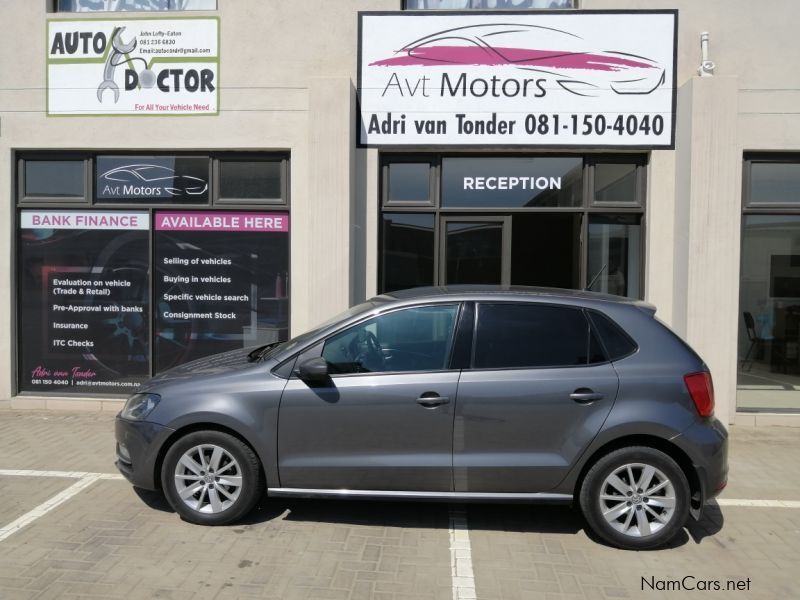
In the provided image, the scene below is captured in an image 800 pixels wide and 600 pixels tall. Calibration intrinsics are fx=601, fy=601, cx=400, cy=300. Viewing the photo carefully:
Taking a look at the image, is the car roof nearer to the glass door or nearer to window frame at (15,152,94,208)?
the glass door

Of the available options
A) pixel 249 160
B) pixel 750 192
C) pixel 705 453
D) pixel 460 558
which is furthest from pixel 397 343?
pixel 750 192

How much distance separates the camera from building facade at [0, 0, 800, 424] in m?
7.22

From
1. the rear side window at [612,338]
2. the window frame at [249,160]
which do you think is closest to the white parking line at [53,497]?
the window frame at [249,160]

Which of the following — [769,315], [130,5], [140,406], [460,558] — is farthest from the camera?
[130,5]

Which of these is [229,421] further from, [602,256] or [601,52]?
[601,52]

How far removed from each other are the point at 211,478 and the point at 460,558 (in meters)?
1.80

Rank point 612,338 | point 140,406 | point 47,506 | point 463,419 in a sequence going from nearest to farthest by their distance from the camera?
1. point 463,419
2. point 612,338
3. point 140,406
4. point 47,506

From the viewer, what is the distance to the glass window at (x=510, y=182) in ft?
25.2

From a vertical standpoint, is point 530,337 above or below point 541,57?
below

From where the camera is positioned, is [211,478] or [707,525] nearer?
[211,478]

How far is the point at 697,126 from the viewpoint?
6973 mm

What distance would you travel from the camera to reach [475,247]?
7719 millimetres

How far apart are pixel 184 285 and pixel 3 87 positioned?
3427 mm

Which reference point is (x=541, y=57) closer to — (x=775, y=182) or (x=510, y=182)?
(x=510, y=182)
